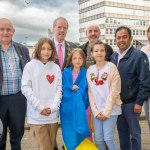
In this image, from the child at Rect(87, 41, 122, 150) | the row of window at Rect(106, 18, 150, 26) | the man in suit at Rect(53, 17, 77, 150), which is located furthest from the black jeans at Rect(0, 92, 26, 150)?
the row of window at Rect(106, 18, 150, 26)

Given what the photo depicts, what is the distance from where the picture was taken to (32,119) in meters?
4.75

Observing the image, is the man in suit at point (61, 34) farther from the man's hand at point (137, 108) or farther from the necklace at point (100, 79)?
the man's hand at point (137, 108)

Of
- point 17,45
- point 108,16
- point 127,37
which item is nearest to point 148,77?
point 127,37

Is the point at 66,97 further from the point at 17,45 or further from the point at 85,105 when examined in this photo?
the point at 17,45

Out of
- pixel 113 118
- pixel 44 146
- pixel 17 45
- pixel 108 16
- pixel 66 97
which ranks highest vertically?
pixel 108 16

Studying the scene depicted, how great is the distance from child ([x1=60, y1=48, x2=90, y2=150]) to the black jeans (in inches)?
32.4

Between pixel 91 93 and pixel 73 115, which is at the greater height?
pixel 91 93

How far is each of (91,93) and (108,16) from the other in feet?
259

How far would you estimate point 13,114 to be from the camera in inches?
207

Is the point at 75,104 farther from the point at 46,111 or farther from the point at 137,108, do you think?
the point at 137,108

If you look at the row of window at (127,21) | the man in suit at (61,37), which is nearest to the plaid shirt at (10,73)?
the man in suit at (61,37)

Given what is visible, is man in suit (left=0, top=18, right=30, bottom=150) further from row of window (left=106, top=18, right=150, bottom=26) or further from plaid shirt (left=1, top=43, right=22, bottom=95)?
row of window (left=106, top=18, right=150, bottom=26)

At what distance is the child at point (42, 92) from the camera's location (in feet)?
15.4

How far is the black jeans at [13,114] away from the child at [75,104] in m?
0.82
